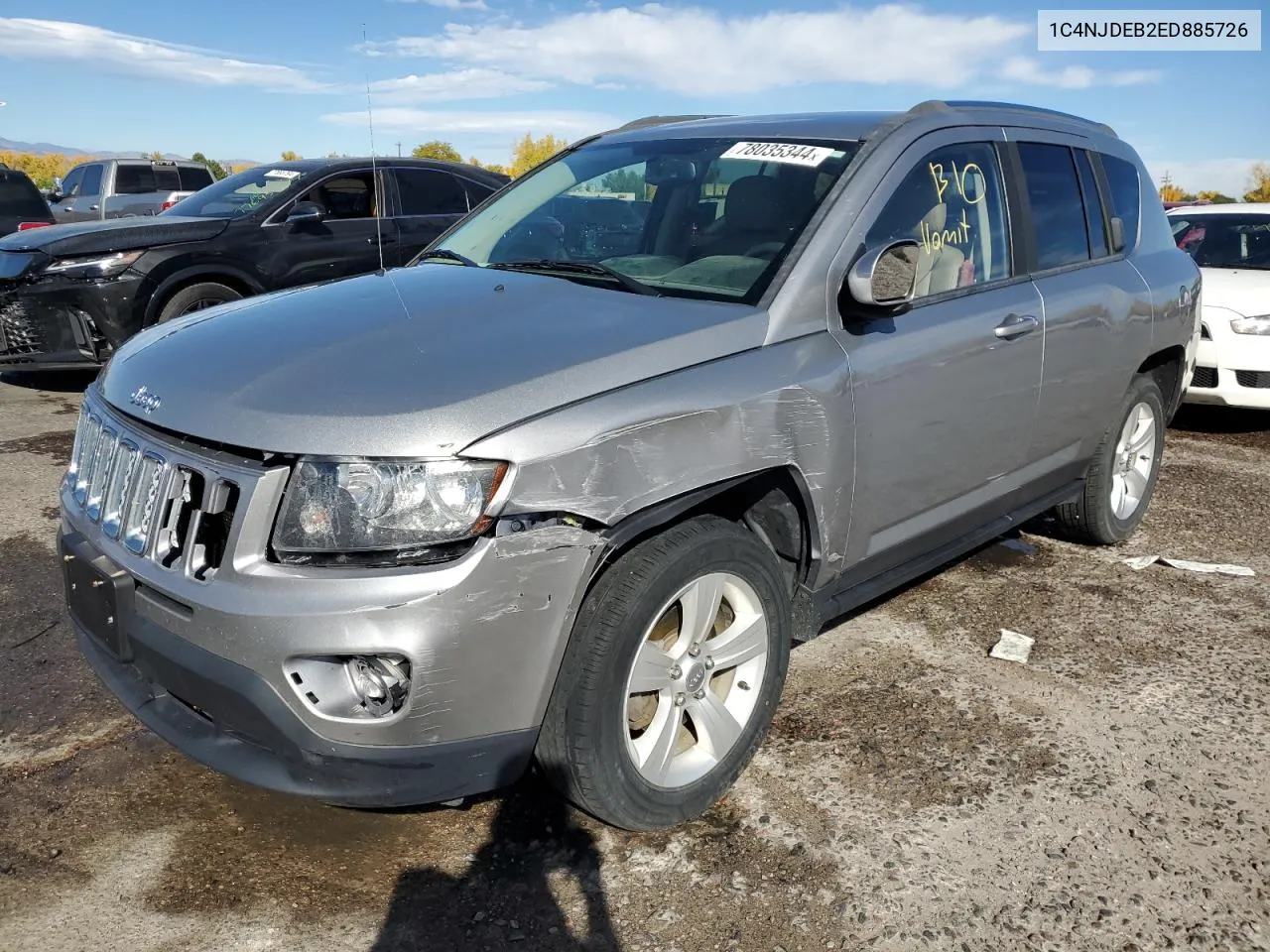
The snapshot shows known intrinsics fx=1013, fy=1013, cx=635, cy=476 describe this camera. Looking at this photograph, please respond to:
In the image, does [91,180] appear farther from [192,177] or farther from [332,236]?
[332,236]

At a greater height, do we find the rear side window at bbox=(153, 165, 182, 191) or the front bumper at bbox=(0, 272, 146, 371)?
the rear side window at bbox=(153, 165, 182, 191)

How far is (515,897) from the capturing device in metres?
2.38

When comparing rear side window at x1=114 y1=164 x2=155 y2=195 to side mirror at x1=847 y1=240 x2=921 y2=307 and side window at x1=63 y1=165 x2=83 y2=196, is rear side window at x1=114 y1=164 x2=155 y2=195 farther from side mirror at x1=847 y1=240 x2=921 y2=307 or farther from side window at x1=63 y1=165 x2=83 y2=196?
side mirror at x1=847 y1=240 x2=921 y2=307

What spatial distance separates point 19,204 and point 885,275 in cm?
1382

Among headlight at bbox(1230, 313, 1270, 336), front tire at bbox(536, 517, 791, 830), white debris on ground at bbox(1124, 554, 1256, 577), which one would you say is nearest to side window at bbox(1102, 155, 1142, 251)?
white debris on ground at bbox(1124, 554, 1256, 577)

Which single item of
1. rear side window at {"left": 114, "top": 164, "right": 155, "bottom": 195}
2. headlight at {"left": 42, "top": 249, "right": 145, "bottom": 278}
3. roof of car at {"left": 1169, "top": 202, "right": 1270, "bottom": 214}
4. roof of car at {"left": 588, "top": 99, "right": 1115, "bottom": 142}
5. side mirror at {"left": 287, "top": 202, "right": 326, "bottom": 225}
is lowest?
roof of car at {"left": 1169, "top": 202, "right": 1270, "bottom": 214}

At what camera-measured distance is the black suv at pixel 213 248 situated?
23.0 feet

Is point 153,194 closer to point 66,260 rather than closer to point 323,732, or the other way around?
point 66,260

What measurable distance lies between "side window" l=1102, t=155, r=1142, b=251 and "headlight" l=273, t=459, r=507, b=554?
3.49 meters

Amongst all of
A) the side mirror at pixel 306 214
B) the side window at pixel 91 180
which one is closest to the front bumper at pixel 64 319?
the side mirror at pixel 306 214

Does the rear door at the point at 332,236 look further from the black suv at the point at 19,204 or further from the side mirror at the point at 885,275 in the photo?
the black suv at the point at 19,204

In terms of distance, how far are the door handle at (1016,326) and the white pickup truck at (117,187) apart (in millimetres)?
14113

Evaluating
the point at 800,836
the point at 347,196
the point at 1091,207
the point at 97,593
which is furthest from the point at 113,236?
the point at 800,836

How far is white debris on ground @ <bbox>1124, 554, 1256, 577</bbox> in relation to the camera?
15.0 feet
